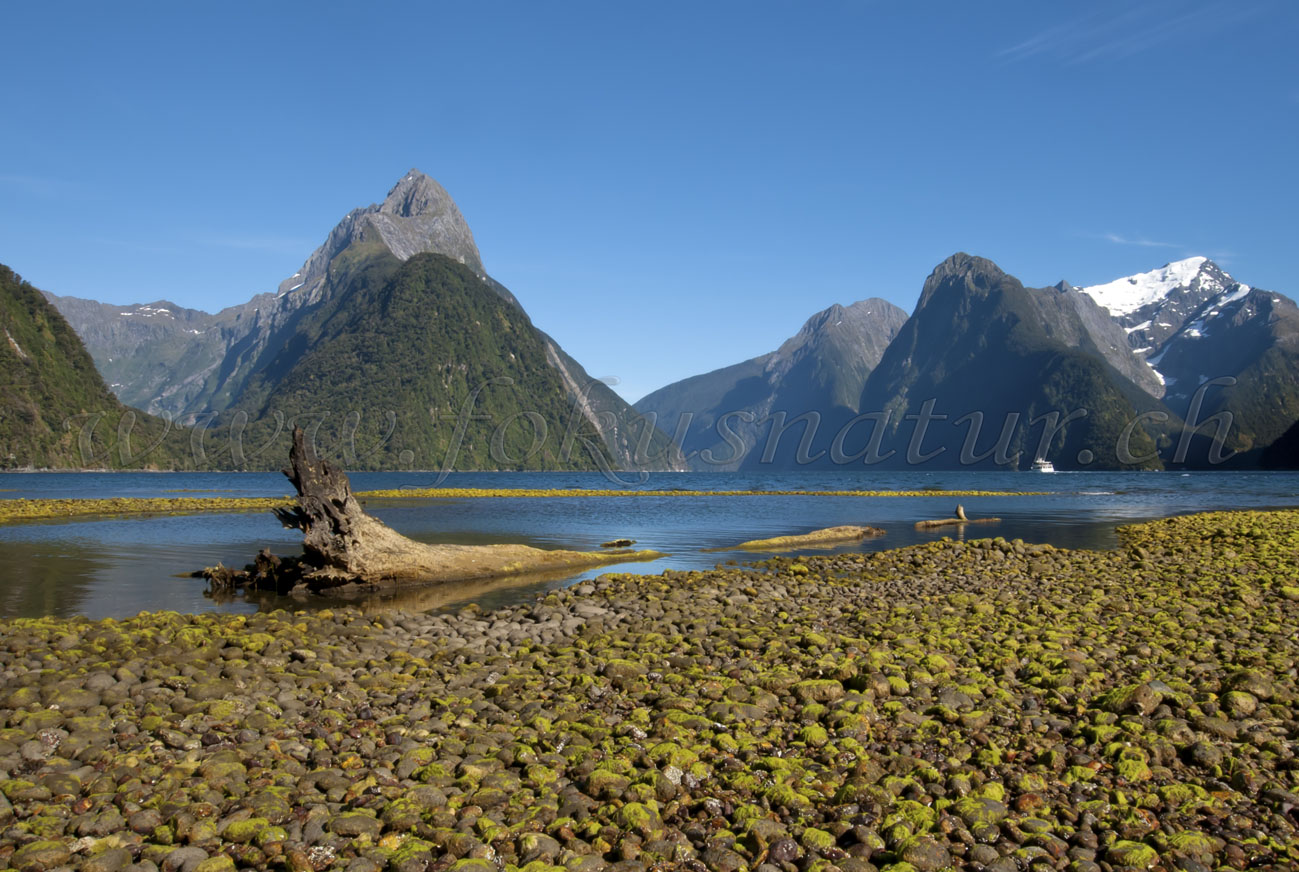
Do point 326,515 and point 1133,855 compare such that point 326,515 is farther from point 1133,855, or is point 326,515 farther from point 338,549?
point 1133,855

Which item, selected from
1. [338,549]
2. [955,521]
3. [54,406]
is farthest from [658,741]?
[54,406]

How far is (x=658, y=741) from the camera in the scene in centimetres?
822

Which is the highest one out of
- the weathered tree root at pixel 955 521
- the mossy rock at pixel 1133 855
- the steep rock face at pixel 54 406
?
the weathered tree root at pixel 955 521

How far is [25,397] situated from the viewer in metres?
157

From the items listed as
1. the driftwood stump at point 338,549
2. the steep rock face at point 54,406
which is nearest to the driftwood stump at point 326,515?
the driftwood stump at point 338,549

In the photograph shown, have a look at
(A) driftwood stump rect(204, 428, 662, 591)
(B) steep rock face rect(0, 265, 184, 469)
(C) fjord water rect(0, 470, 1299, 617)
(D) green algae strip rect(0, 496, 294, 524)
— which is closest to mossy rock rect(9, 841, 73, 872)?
(C) fjord water rect(0, 470, 1299, 617)

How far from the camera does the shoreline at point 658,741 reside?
243 inches

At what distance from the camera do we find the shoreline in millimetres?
6180

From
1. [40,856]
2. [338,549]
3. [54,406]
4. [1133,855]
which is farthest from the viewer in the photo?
[54,406]

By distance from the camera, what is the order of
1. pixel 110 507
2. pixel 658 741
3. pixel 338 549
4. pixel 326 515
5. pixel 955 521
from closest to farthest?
pixel 658 741, pixel 338 549, pixel 326 515, pixel 955 521, pixel 110 507

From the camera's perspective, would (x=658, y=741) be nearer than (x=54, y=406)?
A: Yes

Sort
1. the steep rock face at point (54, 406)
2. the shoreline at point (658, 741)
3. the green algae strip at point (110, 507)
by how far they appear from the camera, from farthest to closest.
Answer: the steep rock face at point (54, 406) < the green algae strip at point (110, 507) < the shoreline at point (658, 741)

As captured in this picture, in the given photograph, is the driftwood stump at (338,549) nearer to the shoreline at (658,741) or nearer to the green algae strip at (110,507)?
the shoreline at (658,741)

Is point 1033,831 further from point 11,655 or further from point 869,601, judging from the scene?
point 11,655
